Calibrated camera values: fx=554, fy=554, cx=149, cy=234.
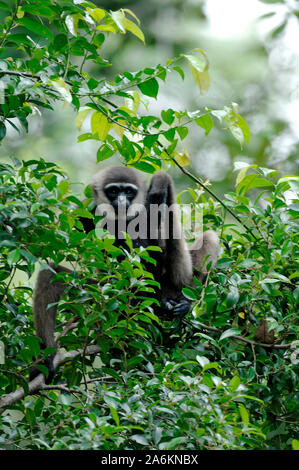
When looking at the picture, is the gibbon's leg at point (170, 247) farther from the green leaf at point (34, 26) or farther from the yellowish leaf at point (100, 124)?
the green leaf at point (34, 26)

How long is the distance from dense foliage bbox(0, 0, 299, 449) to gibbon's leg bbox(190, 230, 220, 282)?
43 cm

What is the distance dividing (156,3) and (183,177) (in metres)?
2.83

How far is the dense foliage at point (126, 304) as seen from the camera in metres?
2.91

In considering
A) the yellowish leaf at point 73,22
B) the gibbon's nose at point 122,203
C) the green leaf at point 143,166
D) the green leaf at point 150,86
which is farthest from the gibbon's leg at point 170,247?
the yellowish leaf at point 73,22

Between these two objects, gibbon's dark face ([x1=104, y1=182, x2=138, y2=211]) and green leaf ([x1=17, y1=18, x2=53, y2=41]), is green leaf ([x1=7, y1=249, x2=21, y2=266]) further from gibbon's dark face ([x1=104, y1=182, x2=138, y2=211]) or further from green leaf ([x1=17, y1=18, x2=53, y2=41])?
gibbon's dark face ([x1=104, y1=182, x2=138, y2=211])

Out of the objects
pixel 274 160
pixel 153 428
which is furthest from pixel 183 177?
pixel 153 428

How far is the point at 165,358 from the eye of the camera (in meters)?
4.07

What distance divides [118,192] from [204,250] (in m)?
1.19

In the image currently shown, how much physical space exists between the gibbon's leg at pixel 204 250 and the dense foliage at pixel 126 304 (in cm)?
43

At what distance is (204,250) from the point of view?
204 inches

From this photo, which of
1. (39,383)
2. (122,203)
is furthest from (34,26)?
(122,203)

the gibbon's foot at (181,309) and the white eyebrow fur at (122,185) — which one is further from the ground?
the white eyebrow fur at (122,185)

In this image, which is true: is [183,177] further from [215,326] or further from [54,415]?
[54,415]

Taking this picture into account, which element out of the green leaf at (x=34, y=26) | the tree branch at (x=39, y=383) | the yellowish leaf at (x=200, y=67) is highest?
the green leaf at (x=34, y=26)
